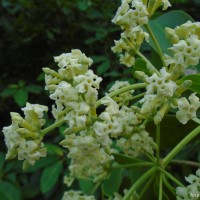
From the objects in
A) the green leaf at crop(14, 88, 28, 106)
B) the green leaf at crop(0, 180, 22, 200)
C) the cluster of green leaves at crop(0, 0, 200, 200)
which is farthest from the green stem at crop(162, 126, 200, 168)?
the green leaf at crop(14, 88, 28, 106)

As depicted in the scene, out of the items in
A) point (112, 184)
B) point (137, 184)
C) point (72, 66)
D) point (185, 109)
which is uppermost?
point (72, 66)

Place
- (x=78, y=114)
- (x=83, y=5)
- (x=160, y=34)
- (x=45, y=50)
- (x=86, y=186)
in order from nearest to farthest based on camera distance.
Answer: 1. (x=78, y=114)
2. (x=160, y=34)
3. (x=86, y=186)
4. (x=83, y=5)
5. (x=45, y=50)

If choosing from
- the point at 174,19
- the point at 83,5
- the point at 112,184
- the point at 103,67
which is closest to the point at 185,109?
the point at 112,184

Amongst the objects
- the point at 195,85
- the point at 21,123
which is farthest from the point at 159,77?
the point at 21,123

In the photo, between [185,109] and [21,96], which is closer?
[185,109]

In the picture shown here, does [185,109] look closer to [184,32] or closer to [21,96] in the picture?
[184,32]

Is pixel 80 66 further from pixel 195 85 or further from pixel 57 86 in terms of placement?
pixel 195 85

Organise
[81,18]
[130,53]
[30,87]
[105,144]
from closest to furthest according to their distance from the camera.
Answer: [105,144] → [130,53] → [30,87] → [81,18]
